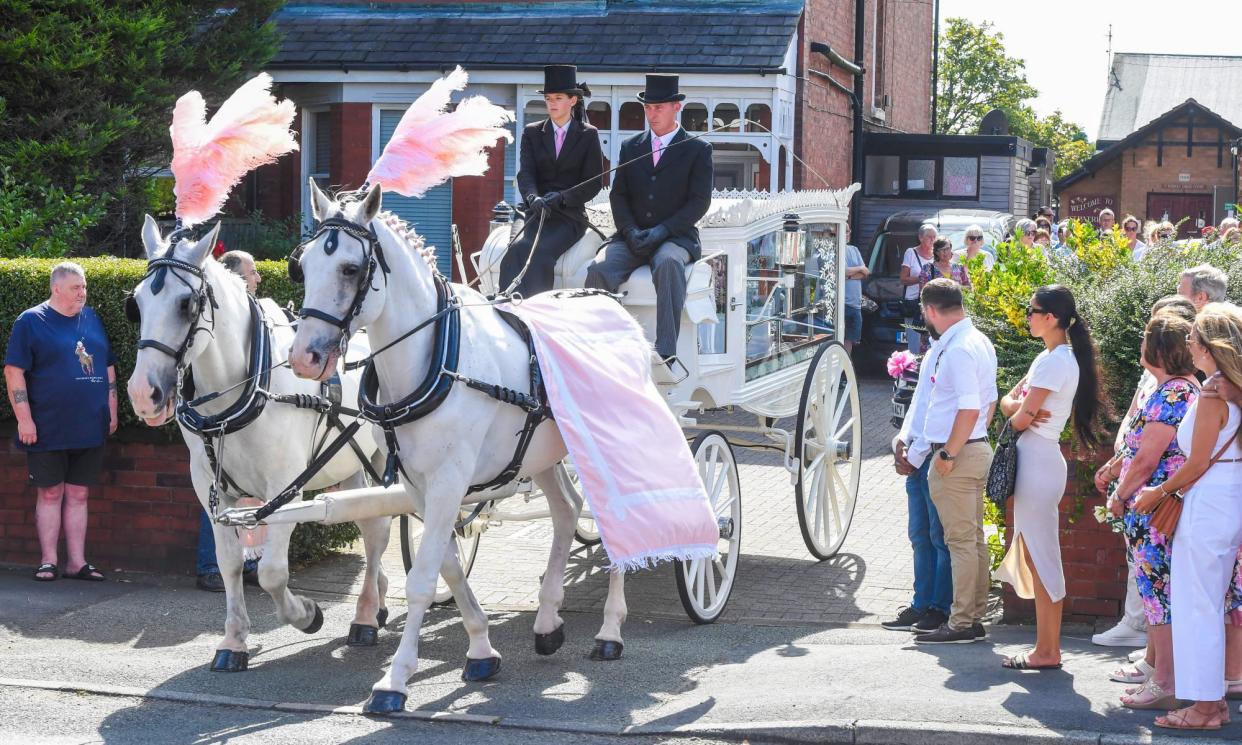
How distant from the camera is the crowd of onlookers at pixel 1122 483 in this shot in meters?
6.20

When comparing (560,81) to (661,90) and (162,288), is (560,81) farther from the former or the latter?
(162,288)

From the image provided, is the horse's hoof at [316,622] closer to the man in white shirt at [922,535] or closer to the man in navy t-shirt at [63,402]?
the man in navy t-shirt at [63,402]

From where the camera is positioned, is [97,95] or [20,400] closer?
[20,400]

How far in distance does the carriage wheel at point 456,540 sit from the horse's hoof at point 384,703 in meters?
1.94

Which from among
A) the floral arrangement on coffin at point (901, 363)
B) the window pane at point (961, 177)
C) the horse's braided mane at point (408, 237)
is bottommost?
the floral arrangement on coffin at point (901, 363)

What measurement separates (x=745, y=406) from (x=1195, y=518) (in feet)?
12.4

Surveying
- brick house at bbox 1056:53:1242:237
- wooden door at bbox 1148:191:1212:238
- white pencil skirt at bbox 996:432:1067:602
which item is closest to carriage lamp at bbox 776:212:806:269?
white pencil skirt at bbox 996:432:1067:602

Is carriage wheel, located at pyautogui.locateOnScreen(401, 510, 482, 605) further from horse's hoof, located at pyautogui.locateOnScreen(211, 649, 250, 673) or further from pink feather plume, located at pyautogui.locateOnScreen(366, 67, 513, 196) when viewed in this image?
pink feather plume, located at pyautogui.locateOnScreen(366, 67, 513, 196)

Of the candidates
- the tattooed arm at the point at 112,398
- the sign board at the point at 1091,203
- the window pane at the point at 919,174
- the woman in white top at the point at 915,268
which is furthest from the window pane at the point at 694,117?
the sign board at the point at 1091,203

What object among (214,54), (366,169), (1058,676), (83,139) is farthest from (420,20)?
(1058,676)

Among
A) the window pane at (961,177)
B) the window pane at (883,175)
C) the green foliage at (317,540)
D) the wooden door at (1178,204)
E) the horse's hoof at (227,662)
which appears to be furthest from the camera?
the wooden door at (1178,204)

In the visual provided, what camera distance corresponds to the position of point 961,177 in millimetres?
27281

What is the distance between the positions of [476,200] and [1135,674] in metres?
15.2

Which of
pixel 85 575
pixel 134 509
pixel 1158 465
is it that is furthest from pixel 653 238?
pixel 85 575
